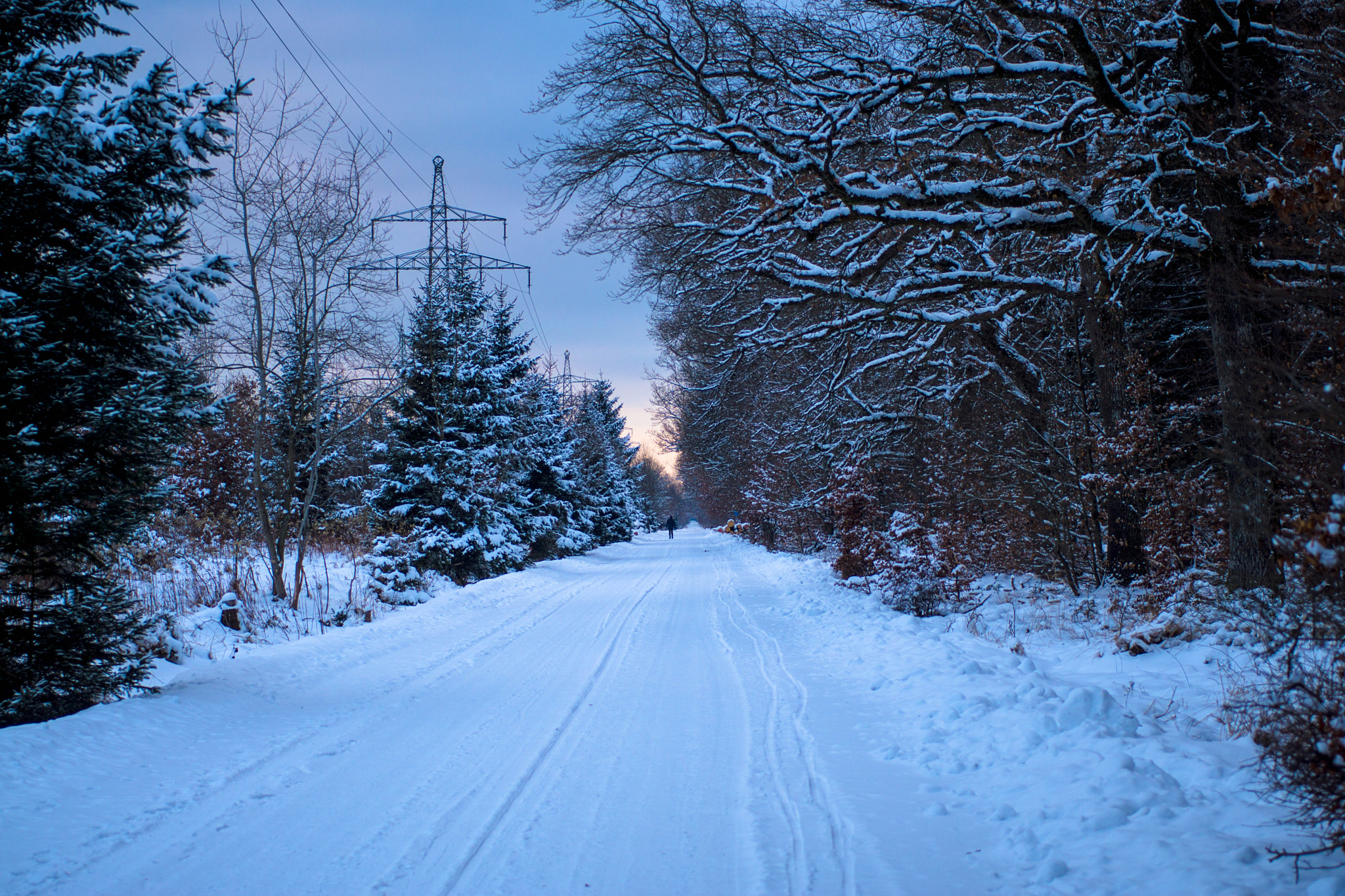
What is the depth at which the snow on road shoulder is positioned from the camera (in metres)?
3.09

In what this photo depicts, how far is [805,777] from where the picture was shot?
448cm

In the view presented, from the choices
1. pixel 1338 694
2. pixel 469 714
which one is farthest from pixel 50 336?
pixel 1338 694

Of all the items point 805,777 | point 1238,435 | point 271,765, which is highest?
point 1238,435

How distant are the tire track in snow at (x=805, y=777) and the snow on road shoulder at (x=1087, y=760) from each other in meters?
0.57

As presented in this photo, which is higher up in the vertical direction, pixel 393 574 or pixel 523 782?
pixel 393 574

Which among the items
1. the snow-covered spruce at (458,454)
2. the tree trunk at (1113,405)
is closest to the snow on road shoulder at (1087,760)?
the tree trunk at (1113,405)

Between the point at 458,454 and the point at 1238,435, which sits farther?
the point at 458,454

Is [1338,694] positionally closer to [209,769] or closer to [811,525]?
[209,769]

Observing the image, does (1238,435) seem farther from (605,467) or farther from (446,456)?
(605,467)

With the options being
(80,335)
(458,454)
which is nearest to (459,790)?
(80,335)

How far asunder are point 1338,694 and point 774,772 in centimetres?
296

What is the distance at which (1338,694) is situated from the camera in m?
2.60

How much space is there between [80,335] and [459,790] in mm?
4905

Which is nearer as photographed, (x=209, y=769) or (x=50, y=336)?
(x=209, y=769)
